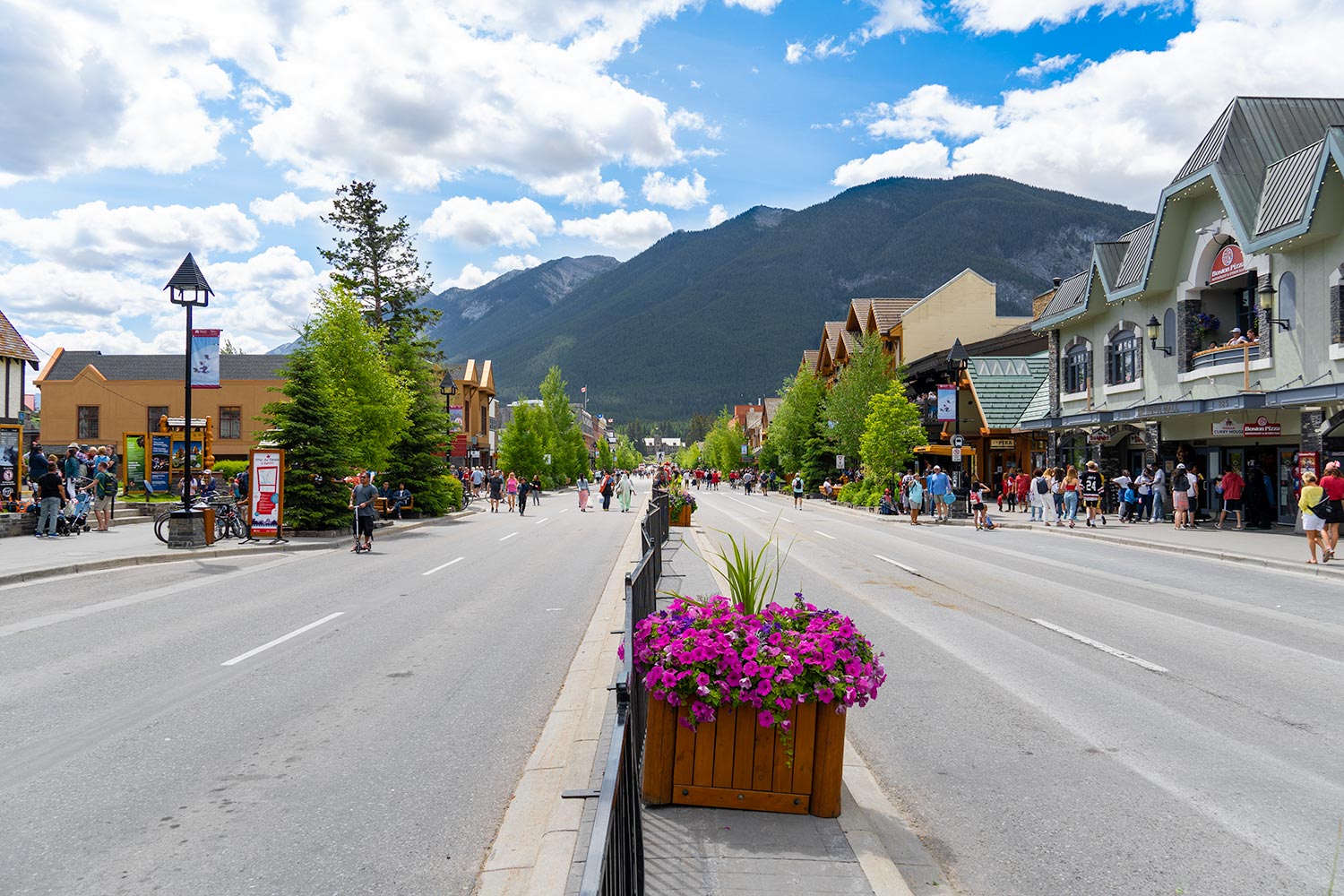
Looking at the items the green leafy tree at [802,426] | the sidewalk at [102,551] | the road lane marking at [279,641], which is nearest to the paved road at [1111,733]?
the road lane marking at [279,641]

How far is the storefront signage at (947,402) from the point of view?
40031 mm

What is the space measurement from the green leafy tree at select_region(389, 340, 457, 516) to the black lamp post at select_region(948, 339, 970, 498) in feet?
67.0

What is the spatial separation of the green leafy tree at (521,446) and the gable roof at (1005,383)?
3343 cm

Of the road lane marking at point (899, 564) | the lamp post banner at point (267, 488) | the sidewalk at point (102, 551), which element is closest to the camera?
the sidewalk at point (102, 551)

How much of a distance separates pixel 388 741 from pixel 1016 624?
754 centimetres

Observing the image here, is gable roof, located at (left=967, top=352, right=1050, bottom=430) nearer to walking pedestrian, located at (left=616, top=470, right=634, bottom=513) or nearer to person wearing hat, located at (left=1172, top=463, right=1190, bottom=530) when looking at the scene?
person wearing hat, located at (left=1172, top=463, right=1190, bottom=530)

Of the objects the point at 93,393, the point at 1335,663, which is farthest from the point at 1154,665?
the point at 93,393

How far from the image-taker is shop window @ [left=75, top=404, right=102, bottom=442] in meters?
64.4

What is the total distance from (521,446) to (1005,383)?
34.8 metres

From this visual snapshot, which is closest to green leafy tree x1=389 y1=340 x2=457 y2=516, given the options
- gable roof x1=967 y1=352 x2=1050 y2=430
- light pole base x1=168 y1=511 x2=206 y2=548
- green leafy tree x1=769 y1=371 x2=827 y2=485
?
light pole base x1=168 y1=511 x2=206 y2=548

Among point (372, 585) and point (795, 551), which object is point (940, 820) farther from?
point (795, 551)

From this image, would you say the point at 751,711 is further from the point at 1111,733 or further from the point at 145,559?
the point at 145,559

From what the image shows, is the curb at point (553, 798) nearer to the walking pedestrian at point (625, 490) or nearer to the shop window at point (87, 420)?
the walking pedestrian at point (625, 490)

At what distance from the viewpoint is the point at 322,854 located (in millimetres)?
4352
